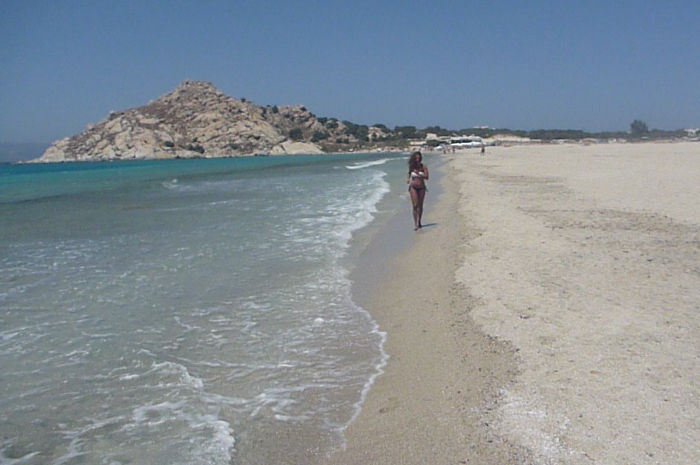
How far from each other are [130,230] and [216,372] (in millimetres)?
10686

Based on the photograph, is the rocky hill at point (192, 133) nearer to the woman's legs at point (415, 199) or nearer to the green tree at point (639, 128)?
the green tree at point (639, 128)

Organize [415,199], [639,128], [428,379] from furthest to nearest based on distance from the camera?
[639,128] → [415,199] → [428,379]

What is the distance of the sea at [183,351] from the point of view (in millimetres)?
3809

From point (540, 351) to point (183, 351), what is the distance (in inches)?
139

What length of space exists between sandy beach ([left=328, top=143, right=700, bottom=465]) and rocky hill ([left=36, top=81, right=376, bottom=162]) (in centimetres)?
14402

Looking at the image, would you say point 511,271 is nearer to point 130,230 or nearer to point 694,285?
point 694,285

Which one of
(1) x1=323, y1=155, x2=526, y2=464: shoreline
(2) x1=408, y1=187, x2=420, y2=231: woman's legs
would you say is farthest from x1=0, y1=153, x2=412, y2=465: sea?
(2) x1=408, y1=187, x2=420, y2=231: woman's legs

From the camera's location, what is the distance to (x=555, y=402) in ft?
12.2

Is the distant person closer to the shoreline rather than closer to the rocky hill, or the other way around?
the shoreline

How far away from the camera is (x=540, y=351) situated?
15.2 ft

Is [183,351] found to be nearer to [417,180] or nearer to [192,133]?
[417,180]

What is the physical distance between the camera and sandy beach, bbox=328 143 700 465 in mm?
3316

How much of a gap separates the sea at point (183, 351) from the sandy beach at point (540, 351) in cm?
48

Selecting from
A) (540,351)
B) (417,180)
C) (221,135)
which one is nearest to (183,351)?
(540,351)
